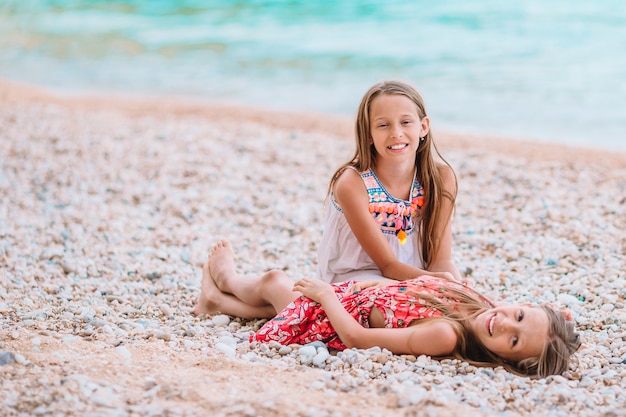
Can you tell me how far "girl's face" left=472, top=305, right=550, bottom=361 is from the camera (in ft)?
10.4

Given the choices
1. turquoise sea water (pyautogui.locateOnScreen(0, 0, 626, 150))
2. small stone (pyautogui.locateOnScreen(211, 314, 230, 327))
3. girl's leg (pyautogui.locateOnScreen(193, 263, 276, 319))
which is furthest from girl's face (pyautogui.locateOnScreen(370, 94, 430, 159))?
turquoise sea water (pyautogui.locateOnScreen(0, 0, 626, 150))

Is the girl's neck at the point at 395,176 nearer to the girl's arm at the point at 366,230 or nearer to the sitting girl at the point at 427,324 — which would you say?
the girl's arm at the point at 366,230

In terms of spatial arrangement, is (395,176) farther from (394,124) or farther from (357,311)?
(357,311)

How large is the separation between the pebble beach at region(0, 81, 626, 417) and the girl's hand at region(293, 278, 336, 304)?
0.80 ft

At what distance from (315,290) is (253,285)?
2.34ft

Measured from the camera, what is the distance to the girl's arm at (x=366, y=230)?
3.96 metres

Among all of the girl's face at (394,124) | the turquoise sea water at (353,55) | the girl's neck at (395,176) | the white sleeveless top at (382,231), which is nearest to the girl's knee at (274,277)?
the white sleeveless top at (382,231)

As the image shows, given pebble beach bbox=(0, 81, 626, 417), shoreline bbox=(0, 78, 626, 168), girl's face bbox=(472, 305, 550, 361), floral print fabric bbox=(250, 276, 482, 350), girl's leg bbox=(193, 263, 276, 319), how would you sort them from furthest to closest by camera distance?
1. shoreline bbox=(0, 78, 626, 168)
2. girl's leg bbox=(193, 263, 276, 319)
3. floral print fabric bbox=(250, 276, 482, 350)
4. girl's face bbox=(472, 305, 550, 361)
5. pebble beach bbox=(0, 81, 626, 417)

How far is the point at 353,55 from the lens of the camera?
49.6 ft

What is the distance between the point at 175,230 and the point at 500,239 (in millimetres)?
2537

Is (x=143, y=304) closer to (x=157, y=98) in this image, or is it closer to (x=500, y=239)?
(x=500, y=239)

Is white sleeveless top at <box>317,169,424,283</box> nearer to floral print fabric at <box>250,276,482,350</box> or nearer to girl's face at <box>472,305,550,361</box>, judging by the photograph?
floral print fabric at <box>250,276,482,350</box>

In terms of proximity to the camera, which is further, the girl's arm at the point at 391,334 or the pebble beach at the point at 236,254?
the girl's arm at the point at 391,334

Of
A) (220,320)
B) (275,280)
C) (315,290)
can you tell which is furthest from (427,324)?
(220,320)
